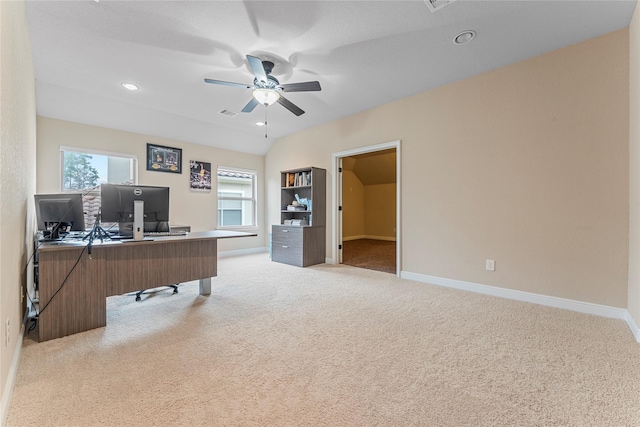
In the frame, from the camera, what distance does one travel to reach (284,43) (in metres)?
2.54

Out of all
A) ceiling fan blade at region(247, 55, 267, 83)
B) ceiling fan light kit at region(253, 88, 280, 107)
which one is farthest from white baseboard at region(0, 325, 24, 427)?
ceiling fan light kit at region(253, 88, 280, 107)

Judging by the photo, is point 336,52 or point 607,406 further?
point 336,52

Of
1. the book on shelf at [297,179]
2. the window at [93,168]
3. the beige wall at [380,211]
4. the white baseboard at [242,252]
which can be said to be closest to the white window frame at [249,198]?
the white baseboard at [242,252]

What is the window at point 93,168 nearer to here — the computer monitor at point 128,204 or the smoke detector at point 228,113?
the smoke detector at point 228,113

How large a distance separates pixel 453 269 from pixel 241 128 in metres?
4.52

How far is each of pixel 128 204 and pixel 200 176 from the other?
3.10 meters

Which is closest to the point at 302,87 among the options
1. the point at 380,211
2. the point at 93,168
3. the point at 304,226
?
the point at 304,226

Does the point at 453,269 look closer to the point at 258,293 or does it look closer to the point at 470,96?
the point at 470,96

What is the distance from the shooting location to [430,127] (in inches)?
141

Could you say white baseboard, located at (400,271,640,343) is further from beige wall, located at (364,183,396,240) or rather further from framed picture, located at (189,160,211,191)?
beige wall, located at (364,183,396,240)

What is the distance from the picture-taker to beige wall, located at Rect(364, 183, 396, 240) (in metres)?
8.32

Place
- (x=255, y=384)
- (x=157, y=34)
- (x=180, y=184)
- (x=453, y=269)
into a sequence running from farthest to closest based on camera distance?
(x=180, y=184) → (x=453, y=269) → (x=157, y=34) → (x=255, y=384)

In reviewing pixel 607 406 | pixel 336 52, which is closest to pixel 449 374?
pixel 607 406

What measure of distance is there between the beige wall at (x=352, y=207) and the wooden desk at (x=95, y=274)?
19.0 ft
